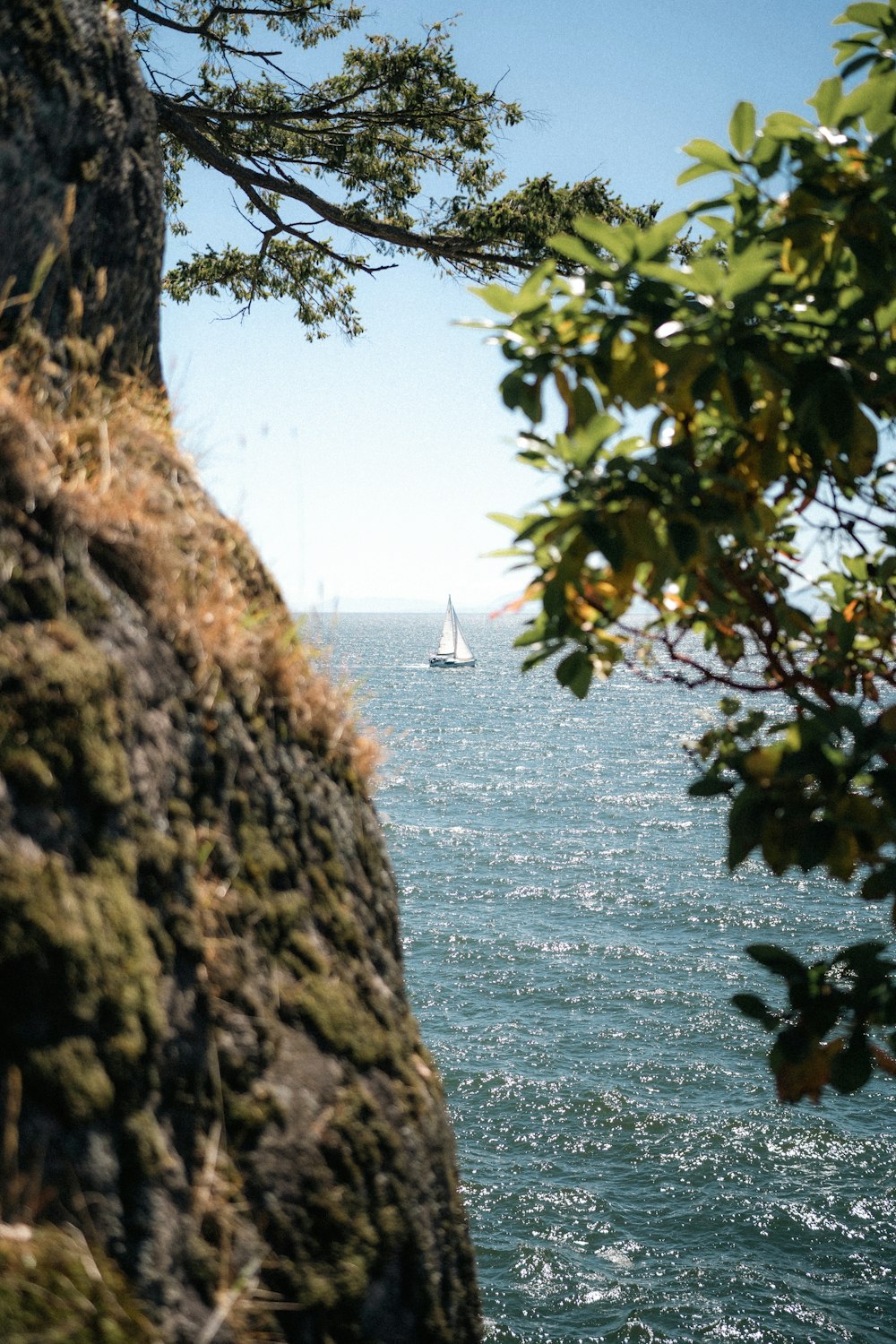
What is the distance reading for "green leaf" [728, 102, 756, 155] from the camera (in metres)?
2.38

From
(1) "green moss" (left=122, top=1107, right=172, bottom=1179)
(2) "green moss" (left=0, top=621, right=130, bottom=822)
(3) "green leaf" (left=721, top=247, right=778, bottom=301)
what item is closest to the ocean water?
(2) "green moss" (left=0, top=621, right=130, bottom=822)

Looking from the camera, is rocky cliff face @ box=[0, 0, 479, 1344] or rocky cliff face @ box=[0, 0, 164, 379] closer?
rocky cliff face @ box=[0, 0, 479, 1344]

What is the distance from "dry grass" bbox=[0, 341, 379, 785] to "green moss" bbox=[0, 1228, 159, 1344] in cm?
128

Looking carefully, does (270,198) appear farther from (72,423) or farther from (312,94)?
(72,423)

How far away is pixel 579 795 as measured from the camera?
46.8 meters

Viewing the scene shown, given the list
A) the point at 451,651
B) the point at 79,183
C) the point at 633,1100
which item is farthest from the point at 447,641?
the point at 79,183

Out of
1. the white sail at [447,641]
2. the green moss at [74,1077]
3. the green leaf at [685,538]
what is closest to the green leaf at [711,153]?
the green leaf at [685,538]

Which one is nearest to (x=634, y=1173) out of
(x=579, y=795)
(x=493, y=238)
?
(x=493, y=238)

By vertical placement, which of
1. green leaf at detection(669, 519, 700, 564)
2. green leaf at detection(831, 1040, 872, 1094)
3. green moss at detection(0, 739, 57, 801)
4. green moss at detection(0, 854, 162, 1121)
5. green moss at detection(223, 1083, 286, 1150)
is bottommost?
green moss at detection(223, 1083, 286, 1150)

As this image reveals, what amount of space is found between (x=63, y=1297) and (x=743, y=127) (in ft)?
8.86

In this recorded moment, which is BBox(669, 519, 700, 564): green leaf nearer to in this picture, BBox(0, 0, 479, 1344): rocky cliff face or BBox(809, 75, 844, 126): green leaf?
BBox(809, 75, 844, 126): green leaf

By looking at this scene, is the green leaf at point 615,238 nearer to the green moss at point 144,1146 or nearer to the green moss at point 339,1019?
the green moss at point 339,1019

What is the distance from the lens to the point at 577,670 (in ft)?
8.66

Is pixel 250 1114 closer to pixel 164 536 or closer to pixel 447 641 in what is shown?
pixel 164 536
